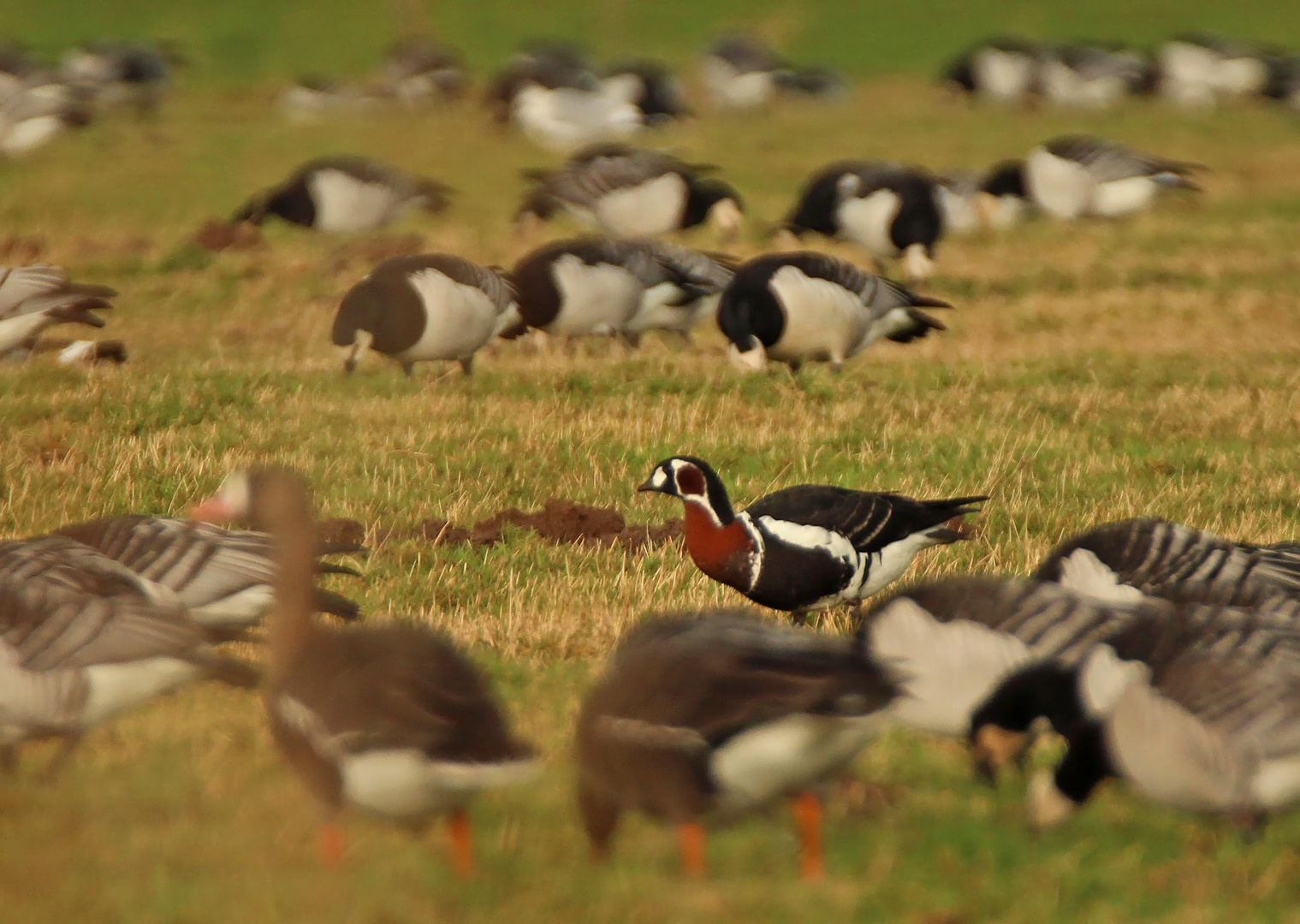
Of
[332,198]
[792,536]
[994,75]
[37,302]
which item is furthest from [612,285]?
[994,75]

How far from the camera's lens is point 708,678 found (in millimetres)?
4824

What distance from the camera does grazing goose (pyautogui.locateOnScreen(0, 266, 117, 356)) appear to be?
12508 millimetres

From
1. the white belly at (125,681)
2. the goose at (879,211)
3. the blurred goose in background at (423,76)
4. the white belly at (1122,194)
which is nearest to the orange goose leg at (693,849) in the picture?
the white belly at (125,681)

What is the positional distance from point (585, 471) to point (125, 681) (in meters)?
5.19

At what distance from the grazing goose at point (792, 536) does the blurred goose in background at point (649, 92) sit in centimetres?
3063

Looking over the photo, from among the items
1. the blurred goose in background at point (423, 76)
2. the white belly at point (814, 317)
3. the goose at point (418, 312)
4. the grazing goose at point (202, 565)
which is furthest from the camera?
the blurred goose in background at point (423, 76)

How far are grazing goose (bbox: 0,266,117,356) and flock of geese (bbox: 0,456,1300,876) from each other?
6163 millimetres

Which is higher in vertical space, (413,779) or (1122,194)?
(413,779)

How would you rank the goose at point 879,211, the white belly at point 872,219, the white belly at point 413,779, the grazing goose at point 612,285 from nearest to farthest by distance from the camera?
1. the white belly at point 413,779
2. the grazing goose at point 612,285
3. the goose at point 879,211
4. the white belly at point 872,219

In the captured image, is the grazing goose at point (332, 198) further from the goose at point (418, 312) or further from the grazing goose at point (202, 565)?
the grazing goose at point (202, 565)

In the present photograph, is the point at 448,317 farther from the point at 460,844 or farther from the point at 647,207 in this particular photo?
the point at 460,844

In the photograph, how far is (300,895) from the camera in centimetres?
464

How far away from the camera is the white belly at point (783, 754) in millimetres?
4629

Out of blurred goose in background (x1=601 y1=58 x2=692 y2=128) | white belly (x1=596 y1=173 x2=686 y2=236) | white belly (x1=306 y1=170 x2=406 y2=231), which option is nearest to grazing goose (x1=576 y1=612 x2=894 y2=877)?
white belly (x1=596 y1=173 x2=686 y2=236)
